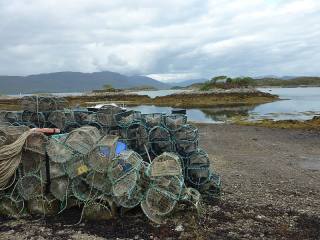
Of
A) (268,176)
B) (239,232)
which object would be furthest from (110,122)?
(268,176)

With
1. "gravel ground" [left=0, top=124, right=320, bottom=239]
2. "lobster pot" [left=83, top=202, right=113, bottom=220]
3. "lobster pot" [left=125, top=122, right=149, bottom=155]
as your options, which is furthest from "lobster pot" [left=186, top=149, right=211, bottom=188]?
"lobster pot" [left=83, top=202, right=113, bottom=220]

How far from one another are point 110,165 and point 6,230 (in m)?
2.71

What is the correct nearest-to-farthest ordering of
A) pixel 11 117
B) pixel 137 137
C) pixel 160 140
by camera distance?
pixel 160 140 → pixel 137 137 → pixel 11 117

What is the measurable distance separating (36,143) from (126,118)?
2.99 meters

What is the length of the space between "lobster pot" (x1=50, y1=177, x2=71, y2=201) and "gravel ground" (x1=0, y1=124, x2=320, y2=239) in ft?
1.61

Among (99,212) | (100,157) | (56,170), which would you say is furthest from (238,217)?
(56,170)

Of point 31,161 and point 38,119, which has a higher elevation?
point 38,119

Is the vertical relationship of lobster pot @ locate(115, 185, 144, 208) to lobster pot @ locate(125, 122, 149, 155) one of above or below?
below

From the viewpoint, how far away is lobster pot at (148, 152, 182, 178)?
10062 mm

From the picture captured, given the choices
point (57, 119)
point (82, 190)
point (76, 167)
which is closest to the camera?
point (76, 167)

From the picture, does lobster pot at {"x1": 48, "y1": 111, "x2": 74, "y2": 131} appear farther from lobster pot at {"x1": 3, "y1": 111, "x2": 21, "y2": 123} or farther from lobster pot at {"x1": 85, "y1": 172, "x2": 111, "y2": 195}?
lobster pot at {"x1": 85, "y1": 172, "x2": 111, "y2": 195}

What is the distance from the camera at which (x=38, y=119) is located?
1284 centimetres

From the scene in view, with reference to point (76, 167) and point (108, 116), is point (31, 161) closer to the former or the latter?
point (76, 167)

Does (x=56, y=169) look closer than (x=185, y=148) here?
Yes
